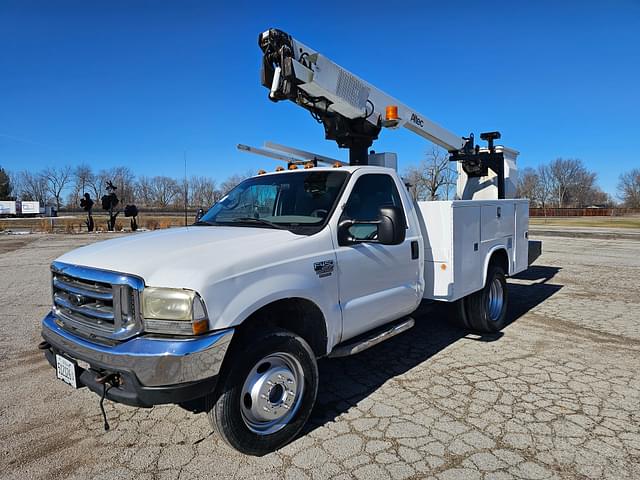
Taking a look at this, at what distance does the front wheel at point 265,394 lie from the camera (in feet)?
8.71

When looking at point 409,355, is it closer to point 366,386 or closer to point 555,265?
point 366,386

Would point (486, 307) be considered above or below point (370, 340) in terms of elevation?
below

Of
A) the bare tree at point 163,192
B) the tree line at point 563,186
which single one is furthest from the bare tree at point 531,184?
the bare tree at point 163,192

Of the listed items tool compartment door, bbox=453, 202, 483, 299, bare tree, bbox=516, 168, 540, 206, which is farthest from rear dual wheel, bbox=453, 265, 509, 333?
bare tree, bbox=516, 168, 540, 206

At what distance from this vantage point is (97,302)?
2752mm

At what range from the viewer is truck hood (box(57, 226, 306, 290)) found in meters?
2.52

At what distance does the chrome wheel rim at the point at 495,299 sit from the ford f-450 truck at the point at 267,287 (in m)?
0.78

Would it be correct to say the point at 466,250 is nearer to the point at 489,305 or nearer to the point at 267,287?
the point at 489,305

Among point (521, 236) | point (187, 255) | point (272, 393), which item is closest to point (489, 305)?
point (521, 236)

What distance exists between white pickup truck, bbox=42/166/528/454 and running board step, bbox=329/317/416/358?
0.05ft

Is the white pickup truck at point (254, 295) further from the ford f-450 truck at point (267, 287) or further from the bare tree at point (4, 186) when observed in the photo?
the bare tree at point (4, 186)

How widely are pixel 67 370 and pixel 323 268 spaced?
6.19 ft

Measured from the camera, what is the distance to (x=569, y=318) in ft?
21.1

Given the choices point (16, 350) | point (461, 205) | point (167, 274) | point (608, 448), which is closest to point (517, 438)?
point (608, 448)
